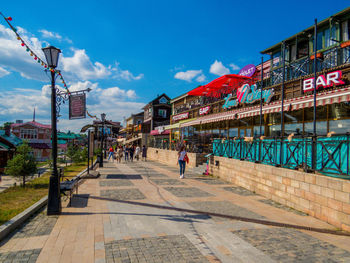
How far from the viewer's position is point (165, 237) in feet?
15.6

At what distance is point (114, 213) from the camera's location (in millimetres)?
6305

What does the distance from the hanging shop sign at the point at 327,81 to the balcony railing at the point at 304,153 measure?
408 centimetres

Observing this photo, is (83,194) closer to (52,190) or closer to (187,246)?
(52,190)

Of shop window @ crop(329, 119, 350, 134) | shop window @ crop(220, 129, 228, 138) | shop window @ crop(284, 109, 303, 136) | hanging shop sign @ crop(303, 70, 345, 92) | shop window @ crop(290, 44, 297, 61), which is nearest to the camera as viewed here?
hanging shop sign @ crop(303, 70, 345, 92)

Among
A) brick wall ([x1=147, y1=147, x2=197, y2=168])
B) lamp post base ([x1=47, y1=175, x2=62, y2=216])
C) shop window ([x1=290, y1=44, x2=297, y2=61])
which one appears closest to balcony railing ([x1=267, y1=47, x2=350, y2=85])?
shop window ([x1=290, y1=44, x2=297, y2=61])

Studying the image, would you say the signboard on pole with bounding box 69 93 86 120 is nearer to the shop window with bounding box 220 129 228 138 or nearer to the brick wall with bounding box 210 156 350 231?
the brick wall with bounding box 210 156 350 231

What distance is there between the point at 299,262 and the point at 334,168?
10.9ft

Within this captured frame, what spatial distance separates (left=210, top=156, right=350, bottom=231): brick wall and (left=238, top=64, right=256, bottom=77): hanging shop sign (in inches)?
387

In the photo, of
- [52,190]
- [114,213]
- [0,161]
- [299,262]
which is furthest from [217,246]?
[0,161]

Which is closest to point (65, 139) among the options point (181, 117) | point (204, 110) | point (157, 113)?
point (157, 113)

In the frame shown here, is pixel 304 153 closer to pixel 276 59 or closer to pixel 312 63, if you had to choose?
pixel 312 63

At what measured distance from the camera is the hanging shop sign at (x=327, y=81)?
1045 cm

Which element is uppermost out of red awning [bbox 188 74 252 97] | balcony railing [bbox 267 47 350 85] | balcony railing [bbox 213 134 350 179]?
red awning [bbox 188 74 252 97]

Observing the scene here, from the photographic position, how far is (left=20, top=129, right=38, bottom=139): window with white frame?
5219cm
